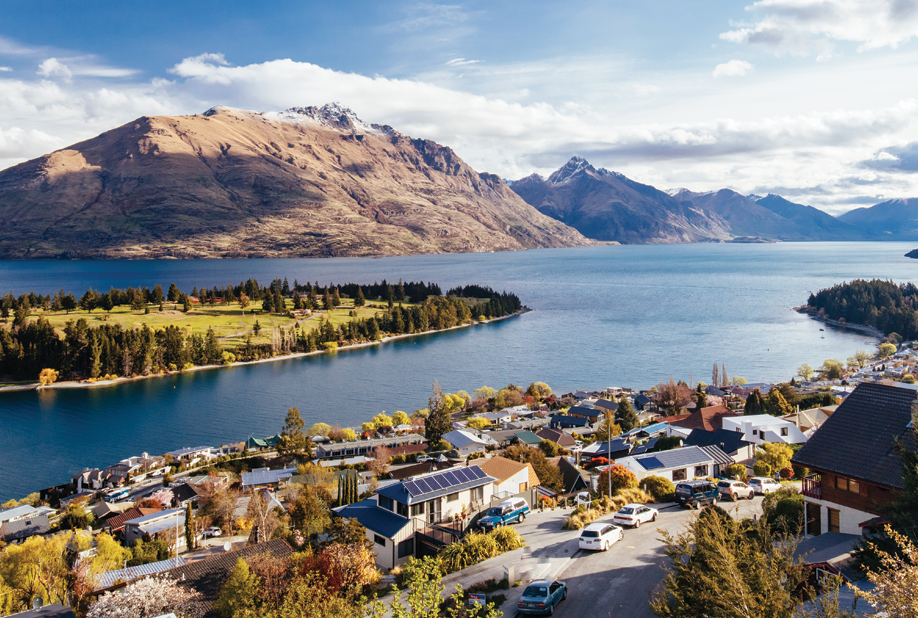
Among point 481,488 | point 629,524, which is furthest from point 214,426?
point 629,524

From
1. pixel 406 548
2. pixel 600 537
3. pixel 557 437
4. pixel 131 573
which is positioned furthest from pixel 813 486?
pixel 557 437

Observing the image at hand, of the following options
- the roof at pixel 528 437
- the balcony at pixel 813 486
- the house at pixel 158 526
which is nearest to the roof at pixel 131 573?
the house at pixel 158 526

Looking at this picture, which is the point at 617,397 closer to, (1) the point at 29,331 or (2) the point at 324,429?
(2) the point at 324,429

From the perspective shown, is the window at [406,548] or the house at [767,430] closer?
the window at [406,548]

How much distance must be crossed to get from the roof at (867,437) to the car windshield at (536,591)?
8.45m

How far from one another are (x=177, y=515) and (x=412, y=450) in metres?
18.9

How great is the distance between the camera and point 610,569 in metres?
15.8

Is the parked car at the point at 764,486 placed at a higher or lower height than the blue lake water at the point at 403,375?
higher

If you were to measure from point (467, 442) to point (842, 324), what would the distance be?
107m

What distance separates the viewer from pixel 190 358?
87.2 meters

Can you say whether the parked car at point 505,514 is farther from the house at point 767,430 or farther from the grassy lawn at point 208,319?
the grassy lawn at point 208,319

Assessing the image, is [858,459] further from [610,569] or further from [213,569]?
[213,569]

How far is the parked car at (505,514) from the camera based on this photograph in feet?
70.1

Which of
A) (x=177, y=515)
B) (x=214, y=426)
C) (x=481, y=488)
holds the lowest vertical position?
(x=214, y=426)
